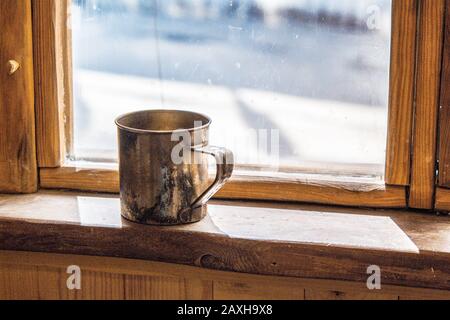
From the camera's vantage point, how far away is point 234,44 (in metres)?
1.34

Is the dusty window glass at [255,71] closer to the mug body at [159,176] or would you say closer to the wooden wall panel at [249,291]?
the mug body at [159,176]

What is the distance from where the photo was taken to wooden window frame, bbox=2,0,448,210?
1.26m

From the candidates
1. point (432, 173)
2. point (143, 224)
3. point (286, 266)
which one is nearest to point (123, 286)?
point (143, 224)

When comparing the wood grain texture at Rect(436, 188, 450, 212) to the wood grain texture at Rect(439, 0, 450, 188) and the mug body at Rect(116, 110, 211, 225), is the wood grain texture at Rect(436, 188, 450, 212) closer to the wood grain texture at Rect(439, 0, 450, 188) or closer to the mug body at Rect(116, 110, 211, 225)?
the wood grain texture at Rect(439, 0, 450, 188)

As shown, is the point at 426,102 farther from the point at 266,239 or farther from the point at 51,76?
the point at 51,76

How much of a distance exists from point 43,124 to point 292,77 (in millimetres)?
430

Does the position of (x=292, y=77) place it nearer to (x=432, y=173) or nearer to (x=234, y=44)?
(x=234, y=44)

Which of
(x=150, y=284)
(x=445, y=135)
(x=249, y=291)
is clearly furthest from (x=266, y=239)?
(x=445, y=135)

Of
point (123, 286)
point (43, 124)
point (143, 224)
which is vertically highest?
point (43, 124)

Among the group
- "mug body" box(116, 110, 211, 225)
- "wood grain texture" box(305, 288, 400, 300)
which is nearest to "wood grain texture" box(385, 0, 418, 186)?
"wood grain texture" box(305, 288, 400, 300)

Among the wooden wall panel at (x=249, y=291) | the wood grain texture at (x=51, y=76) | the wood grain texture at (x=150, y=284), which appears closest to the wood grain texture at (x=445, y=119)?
the wood grain texture at (x=150, y=284)

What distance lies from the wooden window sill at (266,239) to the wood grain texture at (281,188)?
0.02 metres

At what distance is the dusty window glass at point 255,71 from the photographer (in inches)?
51.8

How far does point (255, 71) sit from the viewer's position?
4.43 feet
